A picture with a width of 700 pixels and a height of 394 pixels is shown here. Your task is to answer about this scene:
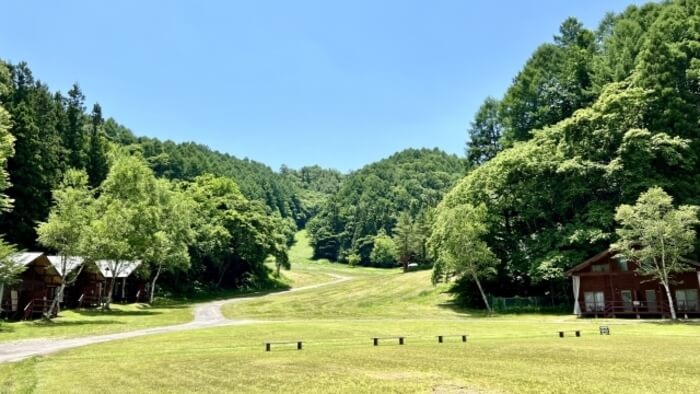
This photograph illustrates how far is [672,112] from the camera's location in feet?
139

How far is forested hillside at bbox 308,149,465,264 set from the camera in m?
142

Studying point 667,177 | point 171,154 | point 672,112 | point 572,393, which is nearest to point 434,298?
point 667,177

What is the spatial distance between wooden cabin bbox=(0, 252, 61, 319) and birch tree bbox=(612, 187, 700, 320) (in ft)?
142

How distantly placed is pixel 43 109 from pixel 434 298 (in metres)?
58.5

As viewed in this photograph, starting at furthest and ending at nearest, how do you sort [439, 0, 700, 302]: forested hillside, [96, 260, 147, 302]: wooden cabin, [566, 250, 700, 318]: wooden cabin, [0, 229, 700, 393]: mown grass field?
[96, 260, 147, 302]: wooden cabin
[439, 0, 700, 302]: forested hillside
[566, 250, 700, 318]: wooden cabin
[0, 229, 700, 393]: mown grass field

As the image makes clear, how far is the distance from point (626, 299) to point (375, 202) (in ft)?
365

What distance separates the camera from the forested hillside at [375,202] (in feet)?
466

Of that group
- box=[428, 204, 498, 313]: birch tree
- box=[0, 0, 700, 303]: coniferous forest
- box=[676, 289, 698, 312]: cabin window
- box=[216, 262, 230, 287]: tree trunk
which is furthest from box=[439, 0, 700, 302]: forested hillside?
box=[216, 262, 230, 287]: tree trunk

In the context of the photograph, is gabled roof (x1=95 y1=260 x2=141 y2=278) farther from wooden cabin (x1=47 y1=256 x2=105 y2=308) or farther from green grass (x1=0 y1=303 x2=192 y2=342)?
green grass (x1=0 y1=303 x2=192 y2=342)

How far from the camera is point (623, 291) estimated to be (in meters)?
41.8

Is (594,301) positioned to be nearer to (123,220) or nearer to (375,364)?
(375,364)

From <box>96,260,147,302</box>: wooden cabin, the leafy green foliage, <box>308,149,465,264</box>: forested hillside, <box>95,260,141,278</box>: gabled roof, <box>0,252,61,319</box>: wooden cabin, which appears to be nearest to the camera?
<box>0,252,61,319</box>: wooden cabin

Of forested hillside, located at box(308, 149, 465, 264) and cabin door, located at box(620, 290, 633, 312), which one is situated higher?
forested hillside, located at box(308, 149, 465, 264)

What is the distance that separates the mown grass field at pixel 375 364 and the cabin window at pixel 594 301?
42.7 ft
